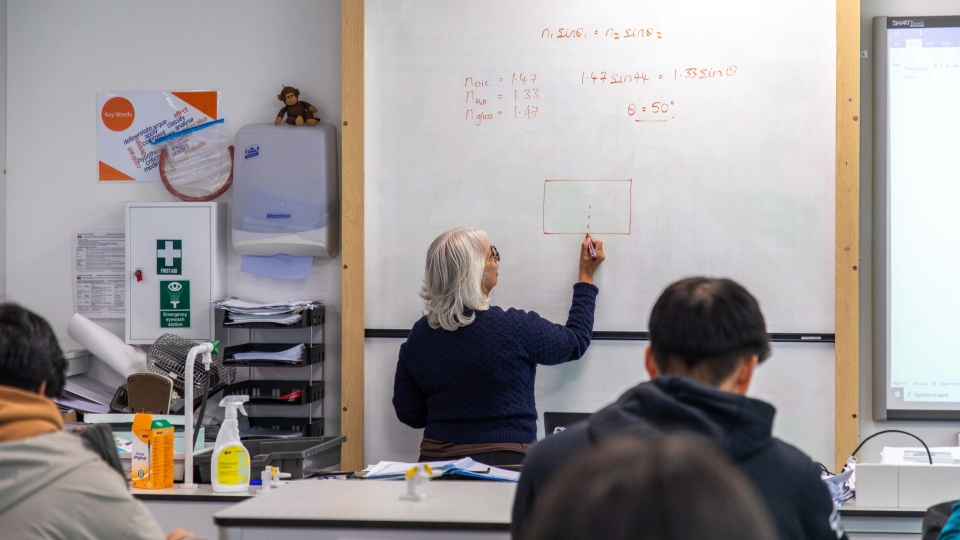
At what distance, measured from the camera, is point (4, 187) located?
3510 millimetres

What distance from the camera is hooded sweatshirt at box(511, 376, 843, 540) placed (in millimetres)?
1197

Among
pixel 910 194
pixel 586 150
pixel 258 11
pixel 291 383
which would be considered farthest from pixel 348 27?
pixel 910 194

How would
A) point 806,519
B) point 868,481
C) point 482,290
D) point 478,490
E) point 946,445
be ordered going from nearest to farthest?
1. point 806,519
2. point 478,490
3. point 868,481
4. point 482,290
5. point 946,445

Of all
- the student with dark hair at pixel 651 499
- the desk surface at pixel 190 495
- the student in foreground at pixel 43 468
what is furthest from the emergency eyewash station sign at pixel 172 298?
the student with dark hair at pixel 651 499

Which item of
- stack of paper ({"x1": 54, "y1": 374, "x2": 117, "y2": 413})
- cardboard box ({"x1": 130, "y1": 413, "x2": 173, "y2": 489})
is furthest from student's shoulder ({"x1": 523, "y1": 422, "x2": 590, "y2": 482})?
stack of paper ({"x1": 54, "y1": 374, "x2": 117, "y2": 413})

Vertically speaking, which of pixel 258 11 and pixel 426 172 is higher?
pixel 258 11

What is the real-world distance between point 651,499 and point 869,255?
2821mm

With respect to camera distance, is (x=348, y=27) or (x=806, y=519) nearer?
(x=806, y=519)

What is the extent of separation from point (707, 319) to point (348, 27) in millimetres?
2119

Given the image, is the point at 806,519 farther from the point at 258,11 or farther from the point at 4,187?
the point at 4,187

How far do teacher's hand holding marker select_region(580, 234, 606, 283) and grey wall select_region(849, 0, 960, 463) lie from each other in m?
0.92

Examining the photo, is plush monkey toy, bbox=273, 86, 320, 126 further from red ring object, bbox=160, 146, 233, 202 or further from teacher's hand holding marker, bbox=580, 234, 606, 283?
teacher's hand holding marker, bbox=580, 234, 606, 283

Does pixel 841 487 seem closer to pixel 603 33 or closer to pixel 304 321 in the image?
pixel 603 33

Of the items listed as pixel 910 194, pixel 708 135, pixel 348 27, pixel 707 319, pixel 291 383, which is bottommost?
pixel 291 383
